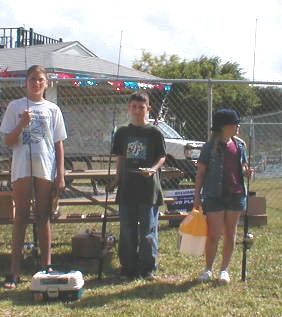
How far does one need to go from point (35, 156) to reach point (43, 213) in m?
0.55

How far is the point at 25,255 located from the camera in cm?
718

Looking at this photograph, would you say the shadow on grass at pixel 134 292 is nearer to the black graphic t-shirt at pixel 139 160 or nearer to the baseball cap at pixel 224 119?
the black graphic t-shirt at pixel 139 160

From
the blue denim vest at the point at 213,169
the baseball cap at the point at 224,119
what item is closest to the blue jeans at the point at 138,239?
the blue denim vest at the point at 213,169

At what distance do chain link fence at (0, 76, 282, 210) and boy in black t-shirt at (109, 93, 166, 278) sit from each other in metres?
1.43

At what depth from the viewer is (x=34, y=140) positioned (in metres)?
5.75

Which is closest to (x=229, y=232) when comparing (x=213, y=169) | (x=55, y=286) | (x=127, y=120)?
(x=213, y=169)

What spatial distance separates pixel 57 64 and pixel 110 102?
8.54 meters

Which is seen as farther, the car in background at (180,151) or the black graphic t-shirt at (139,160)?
the car in background at (180,151)

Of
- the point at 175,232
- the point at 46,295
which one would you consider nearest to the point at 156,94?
Answer: the point at 175,232

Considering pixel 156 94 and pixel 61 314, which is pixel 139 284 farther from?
pixel 156 94

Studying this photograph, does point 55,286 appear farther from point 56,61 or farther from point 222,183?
point 56,61

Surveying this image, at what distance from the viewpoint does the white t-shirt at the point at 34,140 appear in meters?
5.74

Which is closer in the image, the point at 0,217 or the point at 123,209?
the point at 123,209

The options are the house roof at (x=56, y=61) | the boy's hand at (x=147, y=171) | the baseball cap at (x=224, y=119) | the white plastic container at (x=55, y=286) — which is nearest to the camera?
the white plastic container at (x=55, y=286)
